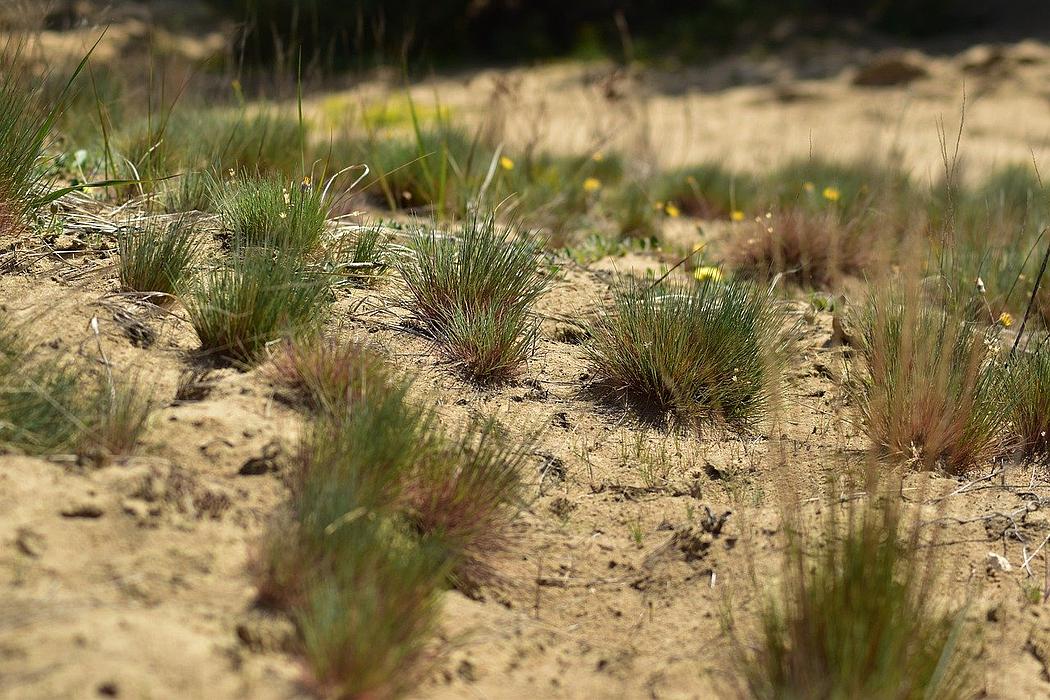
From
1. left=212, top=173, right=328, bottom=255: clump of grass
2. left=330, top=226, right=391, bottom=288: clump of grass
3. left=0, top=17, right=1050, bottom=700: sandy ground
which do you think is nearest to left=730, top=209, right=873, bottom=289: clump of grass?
left=0, top=17, right=1050, bottom=700: sandy ground

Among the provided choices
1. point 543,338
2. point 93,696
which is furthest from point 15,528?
point 543,338

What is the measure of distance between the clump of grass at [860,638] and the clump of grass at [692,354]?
99 cm

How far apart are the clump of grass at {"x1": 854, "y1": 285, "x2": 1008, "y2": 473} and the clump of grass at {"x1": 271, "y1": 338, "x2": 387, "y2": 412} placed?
1.35m

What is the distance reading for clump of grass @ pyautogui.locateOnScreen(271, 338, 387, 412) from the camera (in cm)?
259

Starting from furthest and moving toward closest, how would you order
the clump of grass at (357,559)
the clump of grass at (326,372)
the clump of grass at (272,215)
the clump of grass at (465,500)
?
1. the clump of grass at (272,215)
2. the clump of grass at (326,372)
3. the clump of grass at (465,500)
4. the clump of grass at (357,559)

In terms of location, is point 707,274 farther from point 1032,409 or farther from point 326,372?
point 326,372

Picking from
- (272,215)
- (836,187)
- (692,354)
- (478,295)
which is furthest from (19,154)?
(836,187)

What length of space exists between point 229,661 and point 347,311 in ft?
4.85

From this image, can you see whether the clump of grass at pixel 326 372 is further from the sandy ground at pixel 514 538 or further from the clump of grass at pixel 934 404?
the clump of grass at pixel 934 404

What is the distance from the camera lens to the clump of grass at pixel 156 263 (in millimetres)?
2988

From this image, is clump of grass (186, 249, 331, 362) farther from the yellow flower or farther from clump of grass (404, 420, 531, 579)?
the yellow flower

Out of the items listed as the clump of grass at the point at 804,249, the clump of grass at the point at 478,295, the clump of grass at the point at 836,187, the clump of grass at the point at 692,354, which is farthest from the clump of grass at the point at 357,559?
the clump of grass at the point at 836,187

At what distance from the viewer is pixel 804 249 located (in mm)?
4441

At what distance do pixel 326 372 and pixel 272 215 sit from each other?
0.79m
